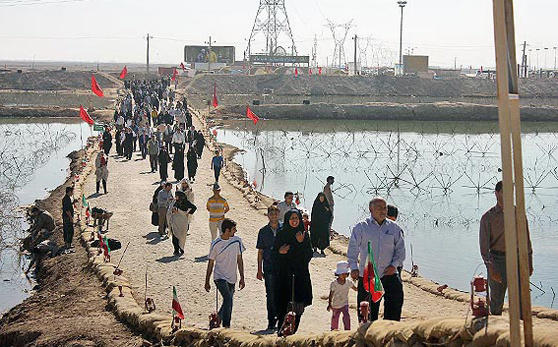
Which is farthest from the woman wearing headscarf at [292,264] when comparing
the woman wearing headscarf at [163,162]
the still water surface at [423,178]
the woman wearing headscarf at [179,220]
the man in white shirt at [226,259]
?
the woman wearing headscarf at [163,162]

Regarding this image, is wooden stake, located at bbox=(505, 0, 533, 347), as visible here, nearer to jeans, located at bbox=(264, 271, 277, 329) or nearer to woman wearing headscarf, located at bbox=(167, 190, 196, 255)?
jeans, located at bbox=(264, 271, 277, 329)

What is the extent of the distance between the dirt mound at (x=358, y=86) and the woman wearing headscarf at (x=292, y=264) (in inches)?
2764

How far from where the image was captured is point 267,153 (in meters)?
42.6

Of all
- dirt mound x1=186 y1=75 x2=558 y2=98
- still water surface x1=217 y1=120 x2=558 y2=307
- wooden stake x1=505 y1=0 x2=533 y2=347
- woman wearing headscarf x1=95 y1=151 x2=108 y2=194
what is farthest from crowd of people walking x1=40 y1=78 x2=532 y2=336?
dirt mound x1=186 y1=75 x2=558 y2=98

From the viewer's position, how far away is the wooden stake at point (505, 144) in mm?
5219

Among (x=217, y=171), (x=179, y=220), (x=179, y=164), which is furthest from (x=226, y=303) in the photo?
(x=217, y=171)

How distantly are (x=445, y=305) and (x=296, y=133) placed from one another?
40848 mm

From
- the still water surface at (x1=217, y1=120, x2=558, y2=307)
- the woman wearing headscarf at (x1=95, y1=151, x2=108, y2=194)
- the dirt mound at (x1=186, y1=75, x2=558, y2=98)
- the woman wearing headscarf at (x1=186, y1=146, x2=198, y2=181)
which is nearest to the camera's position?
the still water surface at (x1=217, y1=120, x2=558, y2=307)

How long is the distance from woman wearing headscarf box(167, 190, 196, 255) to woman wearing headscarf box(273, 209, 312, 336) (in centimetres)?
561

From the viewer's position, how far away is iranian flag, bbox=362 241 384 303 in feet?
26.1

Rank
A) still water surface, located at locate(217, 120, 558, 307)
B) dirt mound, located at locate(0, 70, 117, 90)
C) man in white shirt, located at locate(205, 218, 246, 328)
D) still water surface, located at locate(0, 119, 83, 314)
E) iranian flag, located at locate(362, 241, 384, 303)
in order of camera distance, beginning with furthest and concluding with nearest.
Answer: dirt mound, located at locate(0, 70, 117, 90) < still water surface, located at locate(217, 120, 558, 307) < still water surface, located at locate(0, 119, 83, 314) < man in white shirt, located at locate(205, 218, 246, 328) < iranian flag, located at locate(362, 241, 384, 303)

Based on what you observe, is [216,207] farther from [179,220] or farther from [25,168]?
[25,168]

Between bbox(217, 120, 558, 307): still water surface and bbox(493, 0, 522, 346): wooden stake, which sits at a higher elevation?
bbox(493, 0, 522, 346): wooden stake

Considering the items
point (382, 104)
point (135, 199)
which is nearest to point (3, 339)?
point (135, 199)
